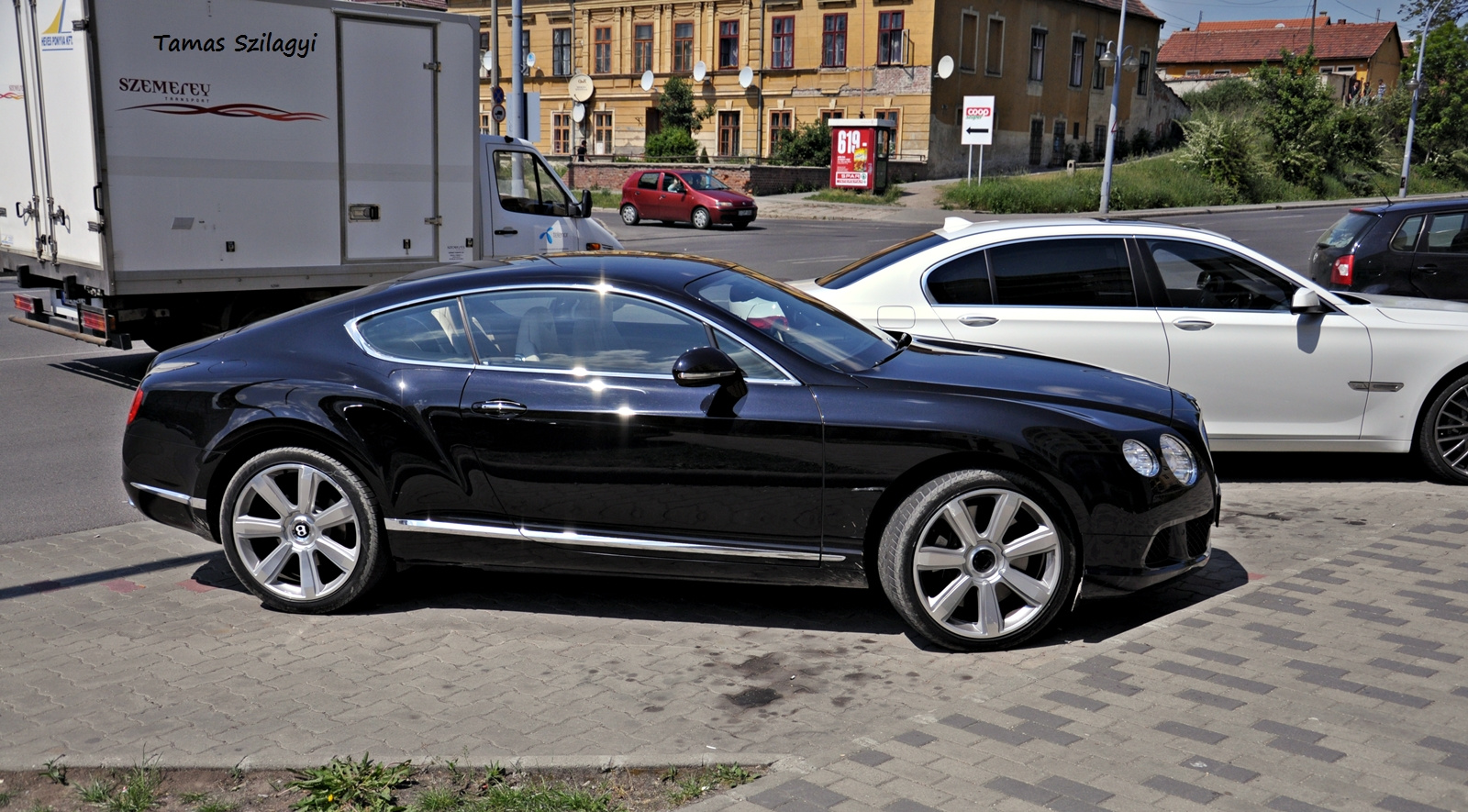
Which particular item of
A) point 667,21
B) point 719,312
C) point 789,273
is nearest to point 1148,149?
point 667,21

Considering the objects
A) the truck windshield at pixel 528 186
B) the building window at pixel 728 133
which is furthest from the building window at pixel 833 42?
the truck windshield at pixel 528 186

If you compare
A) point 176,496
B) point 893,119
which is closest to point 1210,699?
point 176,496

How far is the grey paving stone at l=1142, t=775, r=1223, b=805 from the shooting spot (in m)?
3.43

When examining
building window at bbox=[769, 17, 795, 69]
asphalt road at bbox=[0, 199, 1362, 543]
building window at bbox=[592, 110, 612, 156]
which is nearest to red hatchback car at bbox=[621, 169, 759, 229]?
asphalt road at bbox=[0, 199, 1362, 543]

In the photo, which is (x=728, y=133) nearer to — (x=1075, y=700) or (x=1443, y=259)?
(x=1443, y=259)

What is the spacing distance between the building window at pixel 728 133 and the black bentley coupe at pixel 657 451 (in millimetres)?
50399

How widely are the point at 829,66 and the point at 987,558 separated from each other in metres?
49.5

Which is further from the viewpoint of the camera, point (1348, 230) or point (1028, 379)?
point (1348, 230)

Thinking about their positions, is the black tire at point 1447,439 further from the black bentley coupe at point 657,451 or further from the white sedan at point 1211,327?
the black bentley coupe at point 657,451

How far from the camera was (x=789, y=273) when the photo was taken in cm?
2075

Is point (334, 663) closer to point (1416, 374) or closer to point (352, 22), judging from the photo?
point (1416, 374)

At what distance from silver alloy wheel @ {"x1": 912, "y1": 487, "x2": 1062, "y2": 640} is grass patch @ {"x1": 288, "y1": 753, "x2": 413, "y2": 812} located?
1992 mm

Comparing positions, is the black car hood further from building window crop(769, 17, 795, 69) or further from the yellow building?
building window crop(769, 17, 795, 69)

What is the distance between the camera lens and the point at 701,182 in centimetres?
3572
